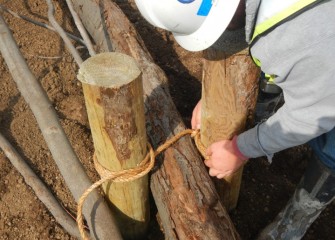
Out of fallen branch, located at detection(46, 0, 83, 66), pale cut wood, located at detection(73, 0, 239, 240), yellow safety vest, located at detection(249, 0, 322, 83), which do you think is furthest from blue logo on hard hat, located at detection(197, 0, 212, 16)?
fallen branch, located at detection(46, 0, 83, 66)

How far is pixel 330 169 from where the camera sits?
186 cm

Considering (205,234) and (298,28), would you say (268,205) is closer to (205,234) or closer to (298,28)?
(205,234)

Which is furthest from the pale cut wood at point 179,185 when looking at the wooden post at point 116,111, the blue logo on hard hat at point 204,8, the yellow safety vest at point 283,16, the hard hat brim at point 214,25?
the yellow safety vest at point 283,16

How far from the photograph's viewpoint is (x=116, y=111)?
1454 mm

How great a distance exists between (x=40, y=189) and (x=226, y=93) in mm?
1206

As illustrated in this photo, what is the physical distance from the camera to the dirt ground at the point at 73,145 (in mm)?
2182

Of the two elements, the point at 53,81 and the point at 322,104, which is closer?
the point at 322,104

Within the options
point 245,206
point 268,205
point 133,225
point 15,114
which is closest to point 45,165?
point 15,114

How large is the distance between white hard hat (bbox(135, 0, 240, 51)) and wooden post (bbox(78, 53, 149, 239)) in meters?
0.24

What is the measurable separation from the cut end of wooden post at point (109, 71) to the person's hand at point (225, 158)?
604 mm

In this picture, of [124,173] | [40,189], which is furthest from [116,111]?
[40,189]

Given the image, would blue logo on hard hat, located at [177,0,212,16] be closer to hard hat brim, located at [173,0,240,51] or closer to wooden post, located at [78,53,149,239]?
hard hat brim, located at [173,0,240,51]

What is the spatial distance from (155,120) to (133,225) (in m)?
0.60

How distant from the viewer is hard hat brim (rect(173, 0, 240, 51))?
4.14 ft
